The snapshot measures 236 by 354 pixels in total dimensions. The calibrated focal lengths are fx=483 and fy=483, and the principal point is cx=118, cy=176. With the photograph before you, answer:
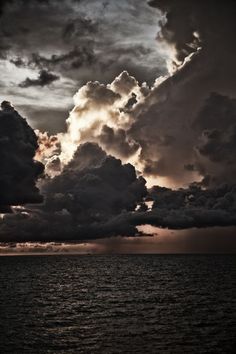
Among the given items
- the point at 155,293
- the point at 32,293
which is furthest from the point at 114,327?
the point at 32,293

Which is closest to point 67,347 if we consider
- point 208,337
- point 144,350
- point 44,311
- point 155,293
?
point 144,350

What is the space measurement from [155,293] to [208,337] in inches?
1856

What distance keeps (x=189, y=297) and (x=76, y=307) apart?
23.6 m

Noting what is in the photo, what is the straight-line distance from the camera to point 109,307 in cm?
7344

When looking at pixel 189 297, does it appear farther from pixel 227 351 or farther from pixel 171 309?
pixel 227 351

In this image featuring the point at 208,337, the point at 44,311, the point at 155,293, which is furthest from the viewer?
the point at 155,293

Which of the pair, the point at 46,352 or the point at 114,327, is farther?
the point at 114,327

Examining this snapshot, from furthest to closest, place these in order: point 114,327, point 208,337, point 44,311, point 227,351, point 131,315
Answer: point 44,311 → point 131,315 → point 114,327 → point 208,337 → point 227,351

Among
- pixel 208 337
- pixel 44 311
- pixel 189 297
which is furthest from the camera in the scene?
pixel 189 297

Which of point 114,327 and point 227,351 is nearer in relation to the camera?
point 227,351

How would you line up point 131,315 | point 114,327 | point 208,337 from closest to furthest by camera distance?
point 208,337, point 114,327, point 131,315

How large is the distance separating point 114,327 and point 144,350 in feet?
39.3

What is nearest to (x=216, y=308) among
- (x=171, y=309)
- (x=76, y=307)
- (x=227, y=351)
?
(x=171, y=309)

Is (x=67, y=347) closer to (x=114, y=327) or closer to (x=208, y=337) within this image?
(x=114, y=327)
